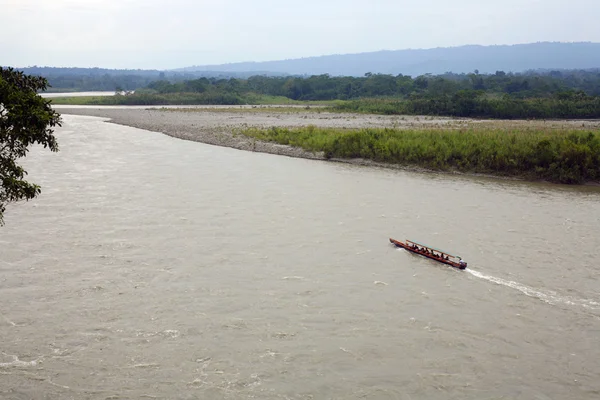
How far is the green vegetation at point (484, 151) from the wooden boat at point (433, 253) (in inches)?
580

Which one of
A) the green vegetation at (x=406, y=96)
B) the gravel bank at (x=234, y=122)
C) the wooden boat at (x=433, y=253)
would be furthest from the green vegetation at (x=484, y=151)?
the green vegetation at (x=406, y=96)

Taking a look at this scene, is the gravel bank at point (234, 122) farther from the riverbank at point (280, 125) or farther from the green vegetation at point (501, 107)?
the green vegetation at point (501, 107)

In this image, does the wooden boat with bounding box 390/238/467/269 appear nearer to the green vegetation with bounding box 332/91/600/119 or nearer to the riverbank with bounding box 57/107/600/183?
the riverbank with bounding box 57/107/600/183

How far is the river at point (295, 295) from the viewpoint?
11.1m

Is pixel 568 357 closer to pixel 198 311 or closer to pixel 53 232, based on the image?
pixel 198 311

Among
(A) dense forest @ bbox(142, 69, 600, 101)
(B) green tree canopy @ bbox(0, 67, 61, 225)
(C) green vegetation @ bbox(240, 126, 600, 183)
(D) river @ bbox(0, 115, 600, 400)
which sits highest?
(A) dense forest @ bbox(142, 69, 600, 101)

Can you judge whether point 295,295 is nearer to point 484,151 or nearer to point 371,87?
point 484,151

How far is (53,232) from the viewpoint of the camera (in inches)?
779

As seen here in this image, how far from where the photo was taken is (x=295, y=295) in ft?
48.7

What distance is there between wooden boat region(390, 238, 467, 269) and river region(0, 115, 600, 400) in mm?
257

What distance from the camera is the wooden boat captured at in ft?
55.0

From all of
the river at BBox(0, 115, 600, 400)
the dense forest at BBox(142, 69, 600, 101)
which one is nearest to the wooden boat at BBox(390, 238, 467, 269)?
the river at BBox(0, 115, 600, 400)

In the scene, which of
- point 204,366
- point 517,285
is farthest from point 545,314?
point 204,366

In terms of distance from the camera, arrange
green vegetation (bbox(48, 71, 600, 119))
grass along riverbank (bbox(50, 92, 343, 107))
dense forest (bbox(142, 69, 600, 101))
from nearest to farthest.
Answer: green vegetation (bbox(48, 71, 600, 119))
grass along riverbank (bbox(50, 92, 343, 107))
dense forest (bbox(142, 69, 600, 101))
